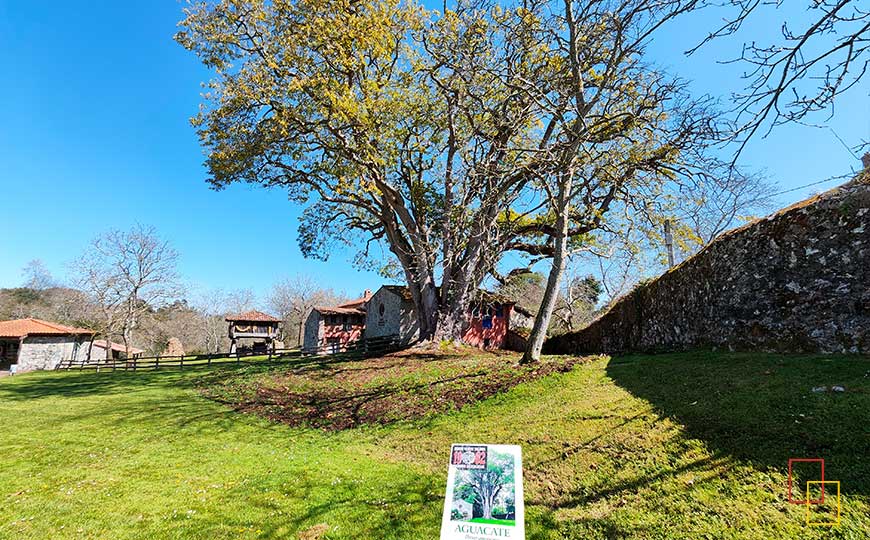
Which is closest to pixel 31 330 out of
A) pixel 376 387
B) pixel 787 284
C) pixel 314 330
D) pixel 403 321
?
pixel 314 330

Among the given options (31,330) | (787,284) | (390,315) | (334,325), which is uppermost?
(787,284)

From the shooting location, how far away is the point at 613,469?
14.6 ft

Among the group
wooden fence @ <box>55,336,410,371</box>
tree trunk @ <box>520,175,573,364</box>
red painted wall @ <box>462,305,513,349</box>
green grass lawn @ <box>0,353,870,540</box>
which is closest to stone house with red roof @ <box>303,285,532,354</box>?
red painted wall @ <box>462,305,513,349</box>

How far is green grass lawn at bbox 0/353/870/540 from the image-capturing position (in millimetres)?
3596

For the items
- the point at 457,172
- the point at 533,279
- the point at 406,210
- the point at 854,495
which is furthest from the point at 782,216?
the point at 533,279

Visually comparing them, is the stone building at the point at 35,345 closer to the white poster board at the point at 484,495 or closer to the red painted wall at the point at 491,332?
the red painted wall at the point at 491,332

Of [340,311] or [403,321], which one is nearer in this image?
[403,321]

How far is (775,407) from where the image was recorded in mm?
4609

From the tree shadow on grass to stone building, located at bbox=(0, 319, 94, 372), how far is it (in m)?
37.3

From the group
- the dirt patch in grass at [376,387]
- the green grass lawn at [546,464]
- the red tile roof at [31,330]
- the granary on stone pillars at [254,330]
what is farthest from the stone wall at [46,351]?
the green grass lawn at [546,464]

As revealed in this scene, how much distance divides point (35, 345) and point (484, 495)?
39.7 m

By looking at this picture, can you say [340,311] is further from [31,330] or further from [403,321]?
[31,330]

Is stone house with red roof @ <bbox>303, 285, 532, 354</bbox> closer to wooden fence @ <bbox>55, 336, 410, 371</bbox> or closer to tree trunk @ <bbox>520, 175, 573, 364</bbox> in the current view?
wooden fence @ <bbox>55, 336, 410, 371</bbox>

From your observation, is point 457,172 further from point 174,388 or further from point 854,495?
point 174,388
